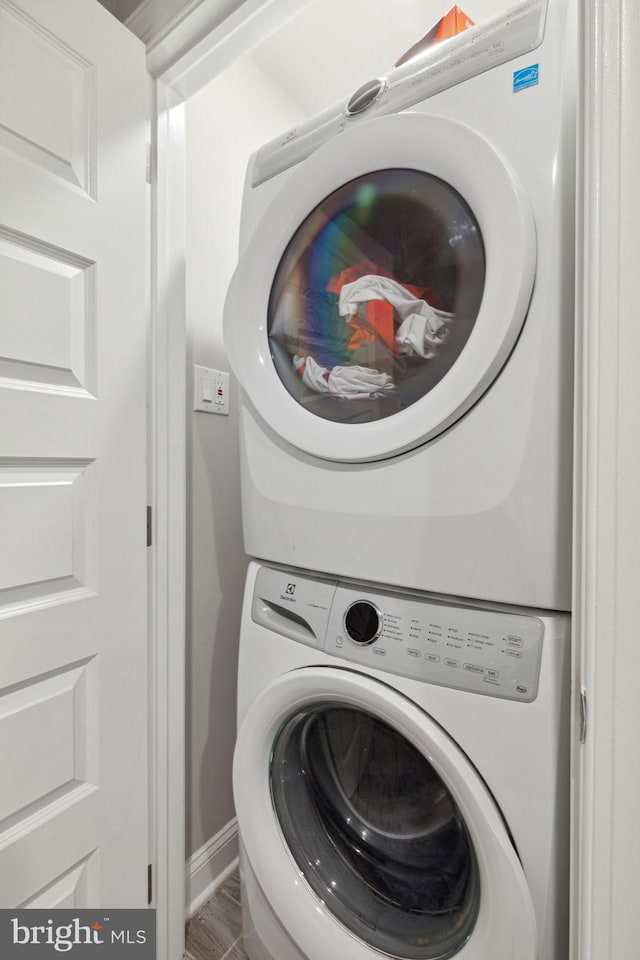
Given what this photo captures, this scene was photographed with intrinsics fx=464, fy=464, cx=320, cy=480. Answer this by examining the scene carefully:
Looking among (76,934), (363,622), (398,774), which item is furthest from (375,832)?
(76,934)

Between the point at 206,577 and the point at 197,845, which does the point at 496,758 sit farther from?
the point at 197,845

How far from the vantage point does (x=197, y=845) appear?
1.25 meters

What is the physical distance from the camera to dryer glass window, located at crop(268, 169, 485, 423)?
711 millimetres

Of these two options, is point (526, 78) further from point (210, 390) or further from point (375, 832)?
point (375, 832)

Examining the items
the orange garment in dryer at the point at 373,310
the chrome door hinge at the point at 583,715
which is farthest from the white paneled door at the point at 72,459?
the chrome door hinge at the point at 583,715

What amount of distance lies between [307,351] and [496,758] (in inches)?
28.5

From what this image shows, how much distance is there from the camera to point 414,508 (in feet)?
2.33

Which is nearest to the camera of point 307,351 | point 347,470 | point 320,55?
point 347,470

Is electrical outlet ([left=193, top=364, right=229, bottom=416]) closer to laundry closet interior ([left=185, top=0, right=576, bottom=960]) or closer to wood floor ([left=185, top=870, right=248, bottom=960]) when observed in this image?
laundry closet interior ([left=185, top=0, right=576, bottom=960])

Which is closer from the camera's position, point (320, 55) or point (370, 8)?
point (370, 8)

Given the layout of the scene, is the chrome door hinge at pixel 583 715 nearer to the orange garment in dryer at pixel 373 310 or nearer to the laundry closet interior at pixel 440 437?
the laundry closet interior at pixel 440 437

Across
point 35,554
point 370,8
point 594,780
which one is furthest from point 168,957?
point 370,8

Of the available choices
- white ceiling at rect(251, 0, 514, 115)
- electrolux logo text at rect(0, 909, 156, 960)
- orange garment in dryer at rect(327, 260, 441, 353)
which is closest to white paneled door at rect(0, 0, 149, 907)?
electrolux logo text at rect(0, 909, 156, 960)

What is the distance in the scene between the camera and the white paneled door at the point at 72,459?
779 millimetres
